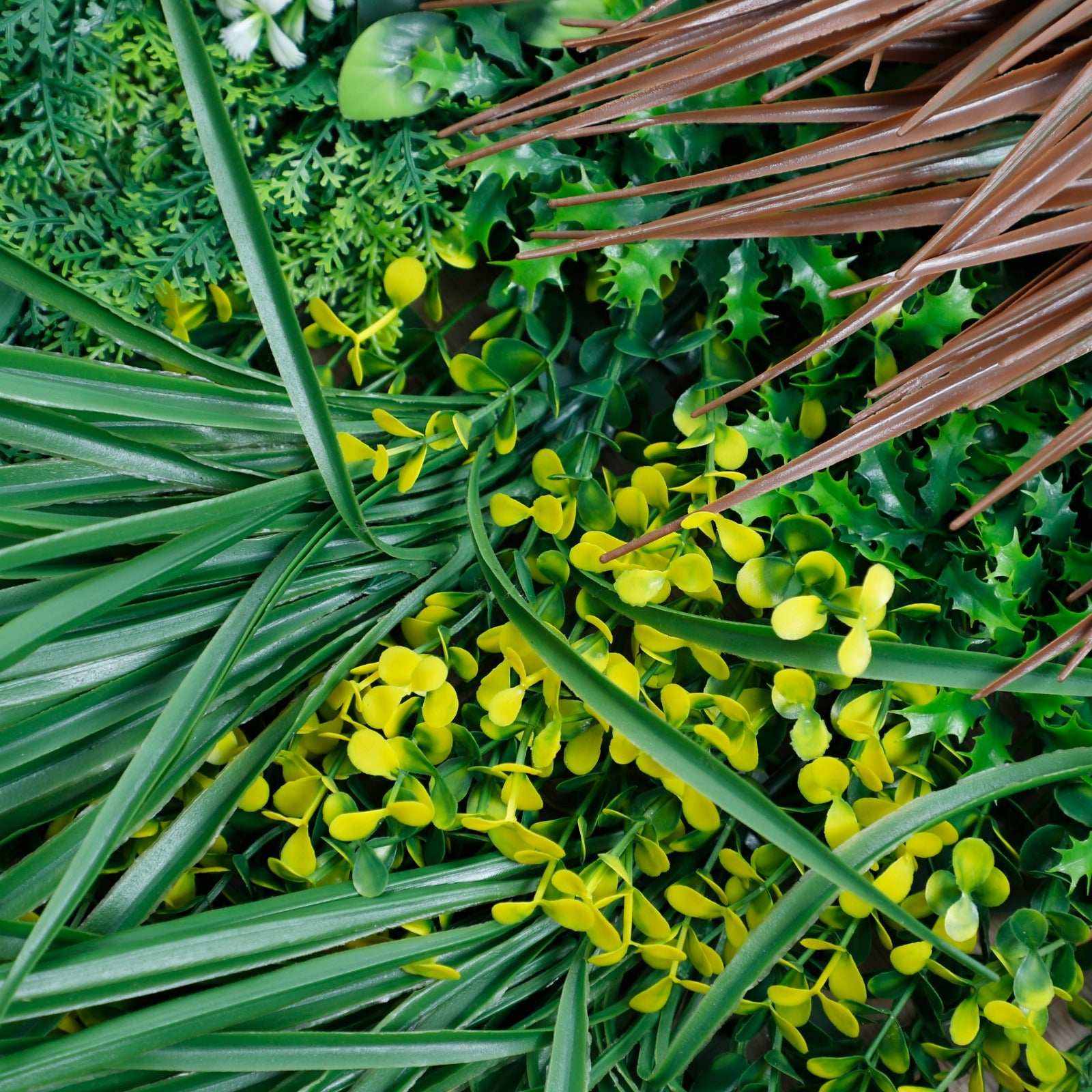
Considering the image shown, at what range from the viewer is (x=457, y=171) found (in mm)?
675

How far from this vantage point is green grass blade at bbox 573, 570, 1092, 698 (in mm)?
546

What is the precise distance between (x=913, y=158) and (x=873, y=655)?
0.28m

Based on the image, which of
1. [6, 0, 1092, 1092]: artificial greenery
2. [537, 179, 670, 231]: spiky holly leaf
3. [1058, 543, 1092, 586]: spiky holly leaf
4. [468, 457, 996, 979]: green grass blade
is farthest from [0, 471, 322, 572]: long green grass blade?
[1058, 543, 1092, 586]: spiky holly leaf

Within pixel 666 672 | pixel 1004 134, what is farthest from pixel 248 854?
pixel 1004 134

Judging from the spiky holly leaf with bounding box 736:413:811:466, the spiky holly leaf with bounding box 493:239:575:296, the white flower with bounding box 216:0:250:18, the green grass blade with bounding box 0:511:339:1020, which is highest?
the white flower with bounding box 216:0:250:18

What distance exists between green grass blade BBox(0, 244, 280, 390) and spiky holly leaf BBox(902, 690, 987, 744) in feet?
1.42

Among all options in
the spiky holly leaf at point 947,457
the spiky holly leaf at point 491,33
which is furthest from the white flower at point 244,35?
the spiky holly leaf at point 947,457

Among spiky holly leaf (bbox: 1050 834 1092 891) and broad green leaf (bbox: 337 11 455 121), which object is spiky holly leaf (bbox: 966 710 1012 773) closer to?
spiky holly leaf (bbox: 1050 834 1092 891)

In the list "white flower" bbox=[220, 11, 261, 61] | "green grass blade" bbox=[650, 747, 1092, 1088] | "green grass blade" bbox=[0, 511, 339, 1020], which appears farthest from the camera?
"white flower" bbox=[220, 11, 261, 61]

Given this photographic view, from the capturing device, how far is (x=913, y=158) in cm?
57

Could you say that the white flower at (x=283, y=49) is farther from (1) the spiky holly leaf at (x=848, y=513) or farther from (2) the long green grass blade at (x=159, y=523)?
(1) the spiky holly leaf at (x=848, y=513)

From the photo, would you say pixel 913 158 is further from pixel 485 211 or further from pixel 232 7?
pixel 232 7

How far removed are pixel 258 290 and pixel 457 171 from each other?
23 centimetres

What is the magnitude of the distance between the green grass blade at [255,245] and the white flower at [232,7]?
0.49 feet
